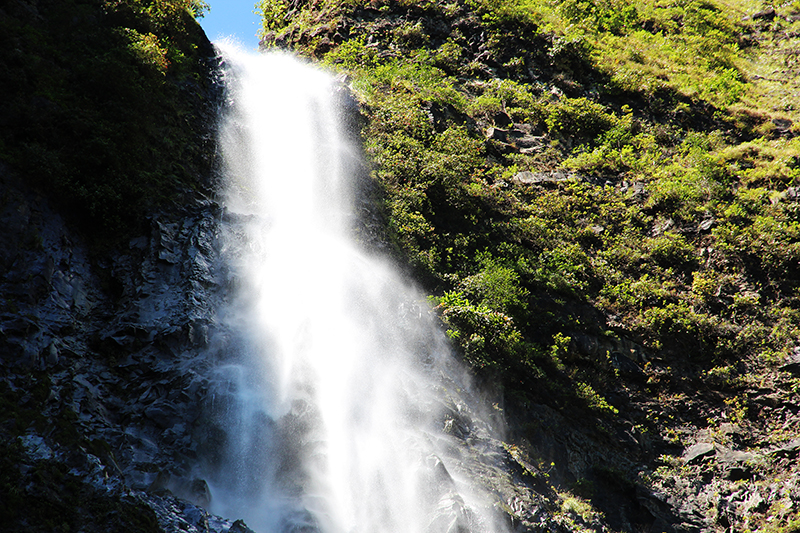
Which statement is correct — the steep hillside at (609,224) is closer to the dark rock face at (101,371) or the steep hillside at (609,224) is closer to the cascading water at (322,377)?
the cascading water at (322,377)

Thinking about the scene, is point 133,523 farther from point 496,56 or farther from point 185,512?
point 496,56

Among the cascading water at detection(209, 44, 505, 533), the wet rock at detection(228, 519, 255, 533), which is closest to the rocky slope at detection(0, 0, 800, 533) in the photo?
the wet rock at detection(228, 519, 255, 533)

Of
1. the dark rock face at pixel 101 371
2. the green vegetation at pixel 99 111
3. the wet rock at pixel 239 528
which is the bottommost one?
the wet rock at pixel 239 528

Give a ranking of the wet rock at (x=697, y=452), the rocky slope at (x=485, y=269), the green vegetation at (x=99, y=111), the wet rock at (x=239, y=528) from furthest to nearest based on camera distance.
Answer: the wet rock at (x=697, y=452) < the green vegetation at (x=99, y=111) < the rocky slope at (x=485, y=269) < the wet rock at (x=239, y=528)

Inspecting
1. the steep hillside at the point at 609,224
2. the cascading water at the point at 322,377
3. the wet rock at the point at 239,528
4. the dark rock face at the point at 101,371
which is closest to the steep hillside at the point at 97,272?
the dark rock face at the point at 101,371

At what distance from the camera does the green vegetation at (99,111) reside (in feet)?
27.0

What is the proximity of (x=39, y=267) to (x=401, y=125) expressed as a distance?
1141cm

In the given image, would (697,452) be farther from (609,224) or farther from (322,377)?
(322,377)

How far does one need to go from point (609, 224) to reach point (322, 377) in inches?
391

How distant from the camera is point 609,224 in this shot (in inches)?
548

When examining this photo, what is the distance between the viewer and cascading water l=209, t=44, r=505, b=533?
7.03 m

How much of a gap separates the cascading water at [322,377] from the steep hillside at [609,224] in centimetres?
130

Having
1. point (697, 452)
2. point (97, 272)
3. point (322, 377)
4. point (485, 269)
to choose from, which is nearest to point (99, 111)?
point (97, 272)

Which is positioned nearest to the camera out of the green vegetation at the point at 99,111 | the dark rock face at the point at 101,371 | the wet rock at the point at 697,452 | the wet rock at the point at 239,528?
the dark rock face at the point at 101,371
